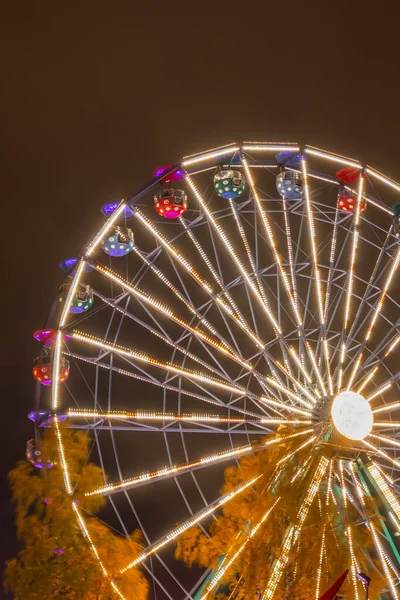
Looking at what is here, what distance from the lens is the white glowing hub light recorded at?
50.6ft

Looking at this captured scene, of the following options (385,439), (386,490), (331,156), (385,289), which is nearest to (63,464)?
(386,490)

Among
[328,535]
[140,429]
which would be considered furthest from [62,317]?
[328,535]

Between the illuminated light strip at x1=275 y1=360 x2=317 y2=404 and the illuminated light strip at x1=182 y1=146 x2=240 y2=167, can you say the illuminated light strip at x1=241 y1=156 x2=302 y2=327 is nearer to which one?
the illuminated light strip at x1=182 y1=146 x2=240 y2=167

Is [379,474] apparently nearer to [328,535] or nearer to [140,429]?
[328,535]

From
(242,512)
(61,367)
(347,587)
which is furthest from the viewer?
(61,367)

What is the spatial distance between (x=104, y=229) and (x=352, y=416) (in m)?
6.07

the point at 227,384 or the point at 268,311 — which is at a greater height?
the point at 268,311

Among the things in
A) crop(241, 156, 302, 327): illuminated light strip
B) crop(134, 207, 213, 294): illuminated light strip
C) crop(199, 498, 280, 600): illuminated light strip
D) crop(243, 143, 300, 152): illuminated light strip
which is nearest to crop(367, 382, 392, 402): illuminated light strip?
crop(241, 156, 302, 327): illuminated light strip

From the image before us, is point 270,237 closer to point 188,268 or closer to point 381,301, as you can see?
point 188,268

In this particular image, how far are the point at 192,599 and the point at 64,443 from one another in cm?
380

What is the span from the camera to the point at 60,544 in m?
12.6

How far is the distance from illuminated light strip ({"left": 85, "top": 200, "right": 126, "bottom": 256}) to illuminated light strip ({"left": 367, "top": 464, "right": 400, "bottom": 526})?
6.86 m

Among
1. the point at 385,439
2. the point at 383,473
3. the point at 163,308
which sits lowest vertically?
the point at 383,473

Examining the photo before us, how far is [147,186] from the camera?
56.1 ft
